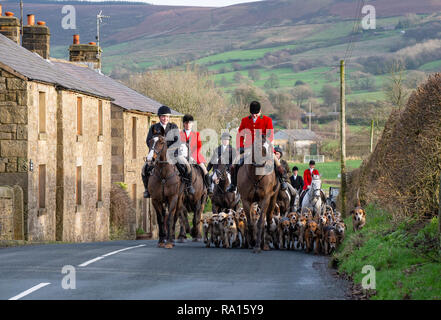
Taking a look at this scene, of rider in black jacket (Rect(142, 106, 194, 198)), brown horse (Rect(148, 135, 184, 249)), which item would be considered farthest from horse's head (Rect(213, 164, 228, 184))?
brown horse (Rect(148, 135, 184, 249))

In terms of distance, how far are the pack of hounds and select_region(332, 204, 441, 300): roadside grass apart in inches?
20.1

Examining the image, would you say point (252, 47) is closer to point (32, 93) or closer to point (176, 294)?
point (32, 93)

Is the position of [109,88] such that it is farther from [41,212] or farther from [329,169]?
[329,169]

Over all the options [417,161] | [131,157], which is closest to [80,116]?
[131,157]

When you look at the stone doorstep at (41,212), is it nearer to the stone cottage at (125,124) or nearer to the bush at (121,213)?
the bush at (121,213)

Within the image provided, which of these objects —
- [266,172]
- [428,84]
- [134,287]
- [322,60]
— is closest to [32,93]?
[266,172]

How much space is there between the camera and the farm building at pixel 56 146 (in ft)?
85.3

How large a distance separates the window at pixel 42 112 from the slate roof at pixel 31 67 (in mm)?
690

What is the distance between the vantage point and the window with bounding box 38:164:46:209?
28112 mm

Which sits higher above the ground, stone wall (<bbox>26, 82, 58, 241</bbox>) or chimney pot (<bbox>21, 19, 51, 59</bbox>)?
chimney pot (<bbox>21, 19, 51, 59</bbox>)

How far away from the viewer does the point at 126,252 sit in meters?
15.9

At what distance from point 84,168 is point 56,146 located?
3.77 m

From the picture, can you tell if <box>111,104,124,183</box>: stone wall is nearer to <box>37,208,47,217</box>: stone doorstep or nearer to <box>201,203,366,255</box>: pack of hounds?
<box>37,208,47,217</box>: stone doorstep
